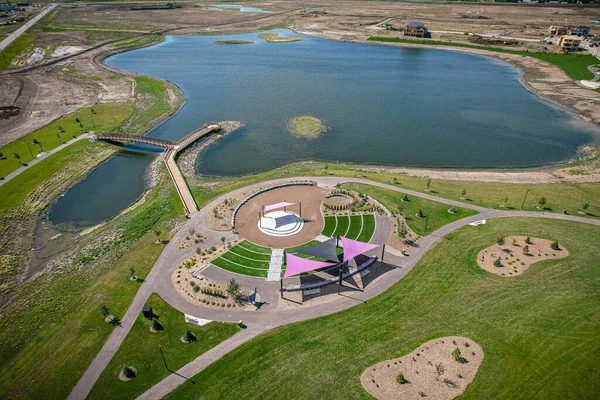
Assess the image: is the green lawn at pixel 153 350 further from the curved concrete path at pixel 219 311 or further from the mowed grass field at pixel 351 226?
the mowed grass field at pixel 351 226

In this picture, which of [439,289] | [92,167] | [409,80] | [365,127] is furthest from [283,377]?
[409,80]

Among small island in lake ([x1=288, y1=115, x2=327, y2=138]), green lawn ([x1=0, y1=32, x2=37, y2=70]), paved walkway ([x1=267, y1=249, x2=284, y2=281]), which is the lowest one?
paved walkway ([x1=267, y1=249, x2=284, y2=281])

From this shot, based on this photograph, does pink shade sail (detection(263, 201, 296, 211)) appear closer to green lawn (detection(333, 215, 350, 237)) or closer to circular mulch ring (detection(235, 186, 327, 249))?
circular mulch ring (detection(235, 186, 327, 249))

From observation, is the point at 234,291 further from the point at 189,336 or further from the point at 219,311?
the point at 189,336

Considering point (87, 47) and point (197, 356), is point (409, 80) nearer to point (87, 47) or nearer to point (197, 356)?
point (197, 356)

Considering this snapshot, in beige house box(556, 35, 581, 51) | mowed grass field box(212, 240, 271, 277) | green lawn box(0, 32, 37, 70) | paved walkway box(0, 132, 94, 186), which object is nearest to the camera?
mowed grass field box(212, 240, 271, 277)

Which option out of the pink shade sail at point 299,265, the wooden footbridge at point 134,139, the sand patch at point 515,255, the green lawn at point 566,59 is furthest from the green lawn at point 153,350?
the green lawn at point 566,59

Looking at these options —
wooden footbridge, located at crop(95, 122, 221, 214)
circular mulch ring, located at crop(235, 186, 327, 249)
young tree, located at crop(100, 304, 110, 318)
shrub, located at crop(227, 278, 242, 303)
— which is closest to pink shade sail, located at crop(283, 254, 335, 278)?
shrub, located at crop(227, 278, 242, 303)
